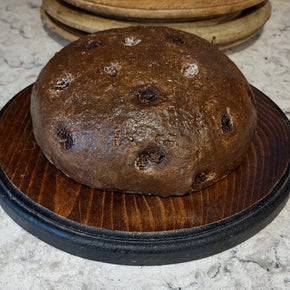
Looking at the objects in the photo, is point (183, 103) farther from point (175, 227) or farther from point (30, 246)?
point (30, 246)

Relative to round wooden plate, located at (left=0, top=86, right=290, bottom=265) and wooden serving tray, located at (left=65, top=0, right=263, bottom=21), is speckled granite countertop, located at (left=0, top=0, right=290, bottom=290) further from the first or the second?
wooden serving tray, located at (left=65, top=0, right=263, bottom=21)

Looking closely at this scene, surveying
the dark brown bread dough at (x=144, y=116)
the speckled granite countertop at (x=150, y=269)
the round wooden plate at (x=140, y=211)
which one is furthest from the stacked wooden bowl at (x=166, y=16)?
the speckled granite countertop at (x=150, y=269)

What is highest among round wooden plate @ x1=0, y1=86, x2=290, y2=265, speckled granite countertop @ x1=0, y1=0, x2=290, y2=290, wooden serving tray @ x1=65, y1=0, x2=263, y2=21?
wooden serving tray @ x1=65, y1=0, x2=263, y2=21

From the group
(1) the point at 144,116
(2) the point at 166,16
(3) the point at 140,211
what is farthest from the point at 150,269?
(2) the point at 166,16

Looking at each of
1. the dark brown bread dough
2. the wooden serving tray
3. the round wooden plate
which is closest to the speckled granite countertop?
the round wooden plate

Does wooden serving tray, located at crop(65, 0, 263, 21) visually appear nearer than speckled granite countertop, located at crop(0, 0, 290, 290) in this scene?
No

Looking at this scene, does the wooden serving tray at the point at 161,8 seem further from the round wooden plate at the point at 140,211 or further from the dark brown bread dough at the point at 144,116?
the round wooden plate at the point at 140,211

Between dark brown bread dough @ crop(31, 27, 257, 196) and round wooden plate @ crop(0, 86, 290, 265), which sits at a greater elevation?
dark brown bread dough @ crop(31, 27, 257, 196)
